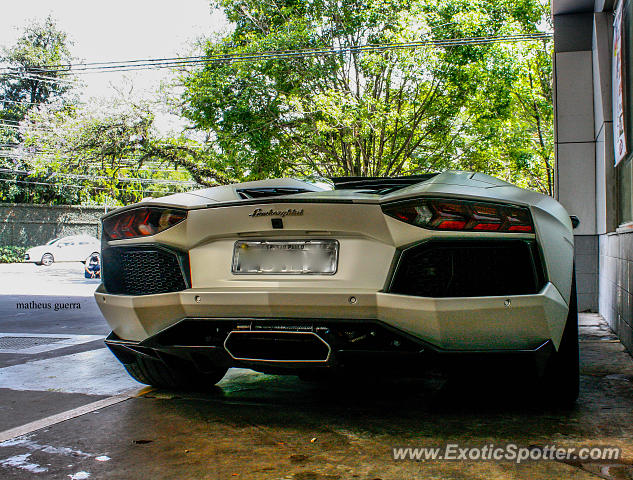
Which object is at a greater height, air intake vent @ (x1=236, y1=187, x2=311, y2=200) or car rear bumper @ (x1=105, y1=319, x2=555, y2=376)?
air intake vent @ (x1=236, y1=187, x2=311, y2=200)

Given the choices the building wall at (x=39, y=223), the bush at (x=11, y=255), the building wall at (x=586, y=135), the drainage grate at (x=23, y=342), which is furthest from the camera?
the building wall at (x=39, y=223)

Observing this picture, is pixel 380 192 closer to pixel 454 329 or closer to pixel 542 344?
pixel 454 329

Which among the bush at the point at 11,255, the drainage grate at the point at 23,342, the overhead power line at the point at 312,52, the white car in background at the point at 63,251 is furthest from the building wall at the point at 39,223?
the drainage grate at the point at 23,342

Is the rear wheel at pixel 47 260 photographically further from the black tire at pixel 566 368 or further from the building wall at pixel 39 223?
the black tire at pixel 566 368

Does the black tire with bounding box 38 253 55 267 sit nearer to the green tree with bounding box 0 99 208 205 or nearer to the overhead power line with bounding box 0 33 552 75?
the green tree with bounding box 0 99 208 205

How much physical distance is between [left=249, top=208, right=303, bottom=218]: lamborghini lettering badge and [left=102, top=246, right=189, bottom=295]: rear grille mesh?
0.42m

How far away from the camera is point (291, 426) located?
306cm

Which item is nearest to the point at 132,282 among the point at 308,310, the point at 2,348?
the point at 308,310

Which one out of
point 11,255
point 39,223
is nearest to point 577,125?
point 11,255

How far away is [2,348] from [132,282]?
3.35 metres

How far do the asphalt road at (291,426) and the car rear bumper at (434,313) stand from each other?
0.26 metres

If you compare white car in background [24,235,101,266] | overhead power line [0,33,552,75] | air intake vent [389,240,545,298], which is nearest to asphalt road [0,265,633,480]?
air intake vent [389,240,545,298]

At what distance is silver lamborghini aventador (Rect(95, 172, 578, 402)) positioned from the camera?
270cm

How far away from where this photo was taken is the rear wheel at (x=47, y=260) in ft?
95.2
